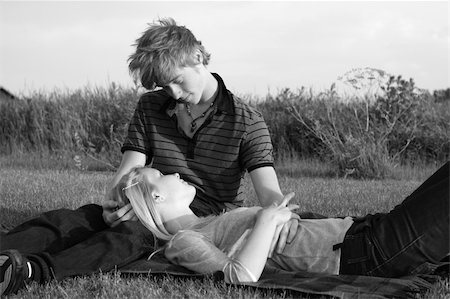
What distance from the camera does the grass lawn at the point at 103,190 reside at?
3203 mm

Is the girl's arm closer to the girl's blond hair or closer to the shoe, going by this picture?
the girl's blond hair

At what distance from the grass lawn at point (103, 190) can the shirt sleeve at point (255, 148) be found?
0.96 metres

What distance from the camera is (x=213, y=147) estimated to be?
4.17m

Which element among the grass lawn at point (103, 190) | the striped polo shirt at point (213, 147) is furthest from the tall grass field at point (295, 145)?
the striped polo shirt at point (213, 147)

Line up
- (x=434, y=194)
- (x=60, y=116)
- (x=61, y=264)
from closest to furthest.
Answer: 1. (x=434, y=194)
2. (x=61, y=264)
3. (x=60, y=116)

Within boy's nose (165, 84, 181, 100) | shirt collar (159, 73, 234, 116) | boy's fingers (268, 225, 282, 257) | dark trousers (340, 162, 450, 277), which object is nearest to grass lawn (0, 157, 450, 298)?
dark trousers (340, 162, 450, 277)

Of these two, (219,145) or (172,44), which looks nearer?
(172,44)

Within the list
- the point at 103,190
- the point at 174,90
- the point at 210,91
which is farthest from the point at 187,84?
the point at 103,190

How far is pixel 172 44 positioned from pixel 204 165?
0.83m

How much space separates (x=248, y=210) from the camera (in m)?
3.48

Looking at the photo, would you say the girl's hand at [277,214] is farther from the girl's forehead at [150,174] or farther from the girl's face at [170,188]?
the girl's forehead at [150,174]

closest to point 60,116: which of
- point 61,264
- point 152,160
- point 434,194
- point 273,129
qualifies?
point 273,129

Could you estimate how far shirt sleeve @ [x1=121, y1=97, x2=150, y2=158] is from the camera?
433cm

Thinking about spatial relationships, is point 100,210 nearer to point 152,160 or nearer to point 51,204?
point 152,160
